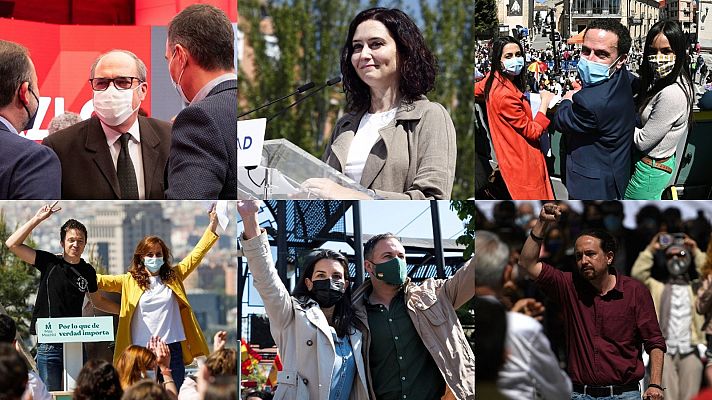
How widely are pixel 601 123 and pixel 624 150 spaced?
22 centimetres

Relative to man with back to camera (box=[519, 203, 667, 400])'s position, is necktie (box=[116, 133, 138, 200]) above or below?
above

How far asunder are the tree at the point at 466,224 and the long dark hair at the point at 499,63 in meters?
0.66

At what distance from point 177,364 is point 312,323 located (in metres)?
0.87

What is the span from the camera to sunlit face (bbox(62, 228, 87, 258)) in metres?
6.39

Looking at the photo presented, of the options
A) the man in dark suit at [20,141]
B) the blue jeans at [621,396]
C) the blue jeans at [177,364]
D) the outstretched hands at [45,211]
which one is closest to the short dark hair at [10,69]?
the man in dark suit at [20,141]

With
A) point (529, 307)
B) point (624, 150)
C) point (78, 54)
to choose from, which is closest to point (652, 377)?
point (529, 307)

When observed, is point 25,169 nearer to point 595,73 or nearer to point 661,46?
point 595,73

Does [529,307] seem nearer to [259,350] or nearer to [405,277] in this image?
[405,277]

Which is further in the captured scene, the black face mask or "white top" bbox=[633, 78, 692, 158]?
"white top" bbox=[633, 78, 692, 158]

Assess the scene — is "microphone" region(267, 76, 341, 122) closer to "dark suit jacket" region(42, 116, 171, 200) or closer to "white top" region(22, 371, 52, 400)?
"dark suit jacket" region(42, 116, 171, 200)

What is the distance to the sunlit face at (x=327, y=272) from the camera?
6309 millimetres

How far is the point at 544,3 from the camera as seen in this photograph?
6.65 meters

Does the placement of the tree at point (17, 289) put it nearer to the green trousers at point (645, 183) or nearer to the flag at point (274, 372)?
the flag at point (274, 372)

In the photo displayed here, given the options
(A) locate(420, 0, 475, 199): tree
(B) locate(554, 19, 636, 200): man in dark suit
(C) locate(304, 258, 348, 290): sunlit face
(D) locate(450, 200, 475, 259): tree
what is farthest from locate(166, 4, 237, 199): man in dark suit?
(B) locate(554, 19, 636, 200): man in dark suit
